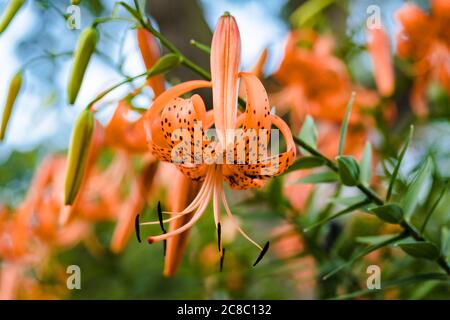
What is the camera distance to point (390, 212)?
0.59 m

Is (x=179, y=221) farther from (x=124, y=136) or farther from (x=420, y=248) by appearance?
(x=124, y=136)

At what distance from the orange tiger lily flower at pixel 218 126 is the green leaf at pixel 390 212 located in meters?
0.10

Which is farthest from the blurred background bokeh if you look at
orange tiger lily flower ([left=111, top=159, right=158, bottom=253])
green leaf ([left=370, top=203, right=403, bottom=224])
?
green leaf ([left=370, top=203, right=403, bottom=224])

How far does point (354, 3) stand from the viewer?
1.28 meters

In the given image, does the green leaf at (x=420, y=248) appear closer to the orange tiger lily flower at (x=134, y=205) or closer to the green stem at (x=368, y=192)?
the green stem at (x=368, y=192)

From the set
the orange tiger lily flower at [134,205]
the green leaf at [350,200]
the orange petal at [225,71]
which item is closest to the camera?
the orange petal at [225,71]

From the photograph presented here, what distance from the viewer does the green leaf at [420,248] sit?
22.9 inches

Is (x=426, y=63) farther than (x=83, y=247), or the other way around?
(x=83, y=247)

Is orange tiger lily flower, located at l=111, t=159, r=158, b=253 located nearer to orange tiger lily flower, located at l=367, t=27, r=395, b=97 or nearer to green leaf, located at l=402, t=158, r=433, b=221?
green leaf, located at l=402, t=158, r=433, b=221

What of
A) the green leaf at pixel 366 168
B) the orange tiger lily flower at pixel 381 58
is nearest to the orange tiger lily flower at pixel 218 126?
the green leaf at pixel 366 168

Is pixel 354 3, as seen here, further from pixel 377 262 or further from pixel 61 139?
pixel 61 139

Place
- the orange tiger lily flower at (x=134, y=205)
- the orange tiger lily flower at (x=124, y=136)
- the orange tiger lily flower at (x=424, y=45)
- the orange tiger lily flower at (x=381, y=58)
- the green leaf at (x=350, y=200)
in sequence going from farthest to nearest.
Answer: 1. the orange tiger lily flower at (x=424, y=45)
2. the orange tiger lily flower at (x=381, y=58)
3. the orange tiger lily flower at (x=124, y=136)
4. the orange tiger lily flower at (x=134, y=205)
5. the green leaf at (x=350, y=200)
